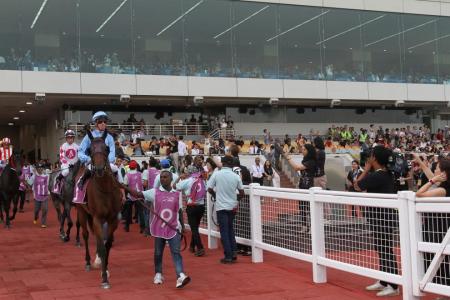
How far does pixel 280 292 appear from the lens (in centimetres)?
710

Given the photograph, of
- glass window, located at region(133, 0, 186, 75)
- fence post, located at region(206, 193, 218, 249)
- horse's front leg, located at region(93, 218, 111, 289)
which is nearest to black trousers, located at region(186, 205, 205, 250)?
fence post, located at region(206, 193, 218, 249)

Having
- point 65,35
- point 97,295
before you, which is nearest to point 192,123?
point 65,35

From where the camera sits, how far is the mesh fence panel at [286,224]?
26.7ft

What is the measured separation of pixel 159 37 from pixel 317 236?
86.4 ft

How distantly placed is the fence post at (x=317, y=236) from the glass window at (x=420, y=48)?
33.8 metres

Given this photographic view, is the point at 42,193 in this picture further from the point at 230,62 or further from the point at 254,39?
the point at 254,39

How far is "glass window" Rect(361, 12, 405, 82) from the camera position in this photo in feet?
123

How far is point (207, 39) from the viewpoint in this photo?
3356 cm

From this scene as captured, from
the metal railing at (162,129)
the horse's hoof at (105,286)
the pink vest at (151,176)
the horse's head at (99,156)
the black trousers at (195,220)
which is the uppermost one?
the metal railing at (162,129)

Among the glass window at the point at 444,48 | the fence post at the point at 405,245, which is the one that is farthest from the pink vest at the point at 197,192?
the glass window at the point at 444,48

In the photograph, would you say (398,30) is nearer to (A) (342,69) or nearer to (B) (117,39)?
(A) (342,69)

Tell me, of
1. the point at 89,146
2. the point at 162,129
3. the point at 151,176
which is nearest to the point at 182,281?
the point at 89,146

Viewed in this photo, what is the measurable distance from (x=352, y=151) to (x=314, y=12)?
10.8 metres

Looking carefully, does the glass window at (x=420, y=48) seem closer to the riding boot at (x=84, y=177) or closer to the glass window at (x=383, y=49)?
the glass window at (x=383, y=49)
